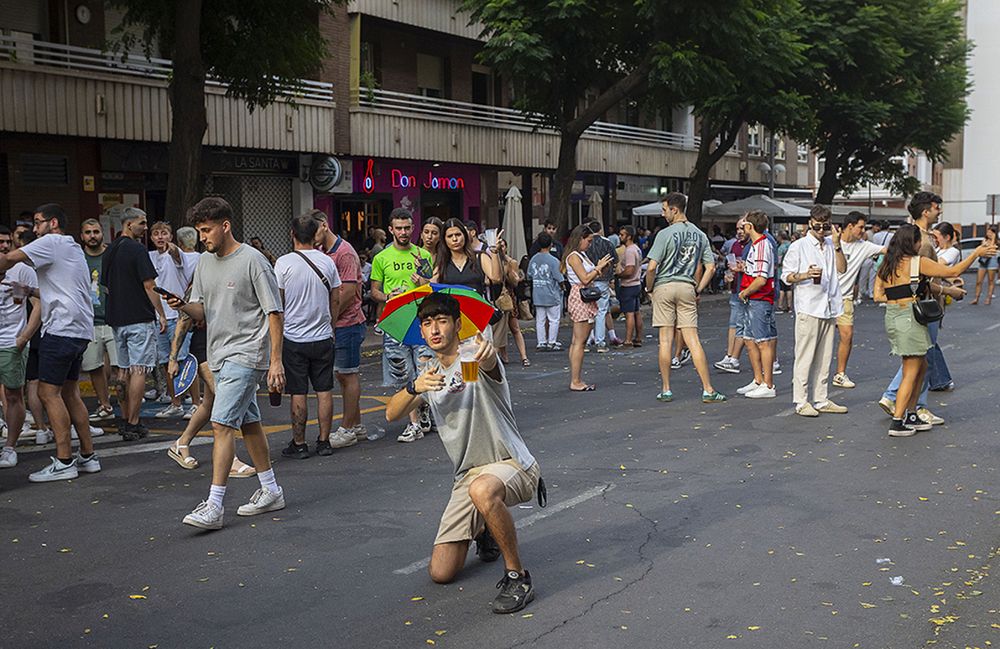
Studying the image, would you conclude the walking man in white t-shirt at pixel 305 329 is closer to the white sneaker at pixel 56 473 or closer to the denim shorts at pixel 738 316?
the white sneaker at pixel 56 473

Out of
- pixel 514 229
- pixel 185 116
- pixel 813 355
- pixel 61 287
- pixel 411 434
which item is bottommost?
pixel 411 434

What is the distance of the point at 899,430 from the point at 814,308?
4.99ft

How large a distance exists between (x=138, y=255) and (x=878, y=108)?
3032 cm

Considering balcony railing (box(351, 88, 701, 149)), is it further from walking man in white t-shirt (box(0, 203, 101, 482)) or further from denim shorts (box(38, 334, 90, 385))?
denim shorts (box(38, 334, 90, 385))

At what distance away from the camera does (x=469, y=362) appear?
449 cm

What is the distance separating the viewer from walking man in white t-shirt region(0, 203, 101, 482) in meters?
7.19

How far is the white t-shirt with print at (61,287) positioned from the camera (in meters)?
7.31

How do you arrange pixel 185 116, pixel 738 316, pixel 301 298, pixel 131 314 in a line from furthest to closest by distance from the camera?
pixel 185 116 → pixel 738 316 → pixel 131 314 → pixel 301 298

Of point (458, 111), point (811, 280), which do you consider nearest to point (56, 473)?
point (811, 280)

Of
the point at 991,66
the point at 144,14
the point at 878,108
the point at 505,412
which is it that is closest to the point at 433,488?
the point at 505,412

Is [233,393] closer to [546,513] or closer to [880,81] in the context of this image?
[546,513]

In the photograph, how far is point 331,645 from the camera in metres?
4.23

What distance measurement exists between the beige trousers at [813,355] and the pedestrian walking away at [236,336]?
512 centimetres

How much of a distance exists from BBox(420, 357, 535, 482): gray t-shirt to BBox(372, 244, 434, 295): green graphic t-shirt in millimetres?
3991
